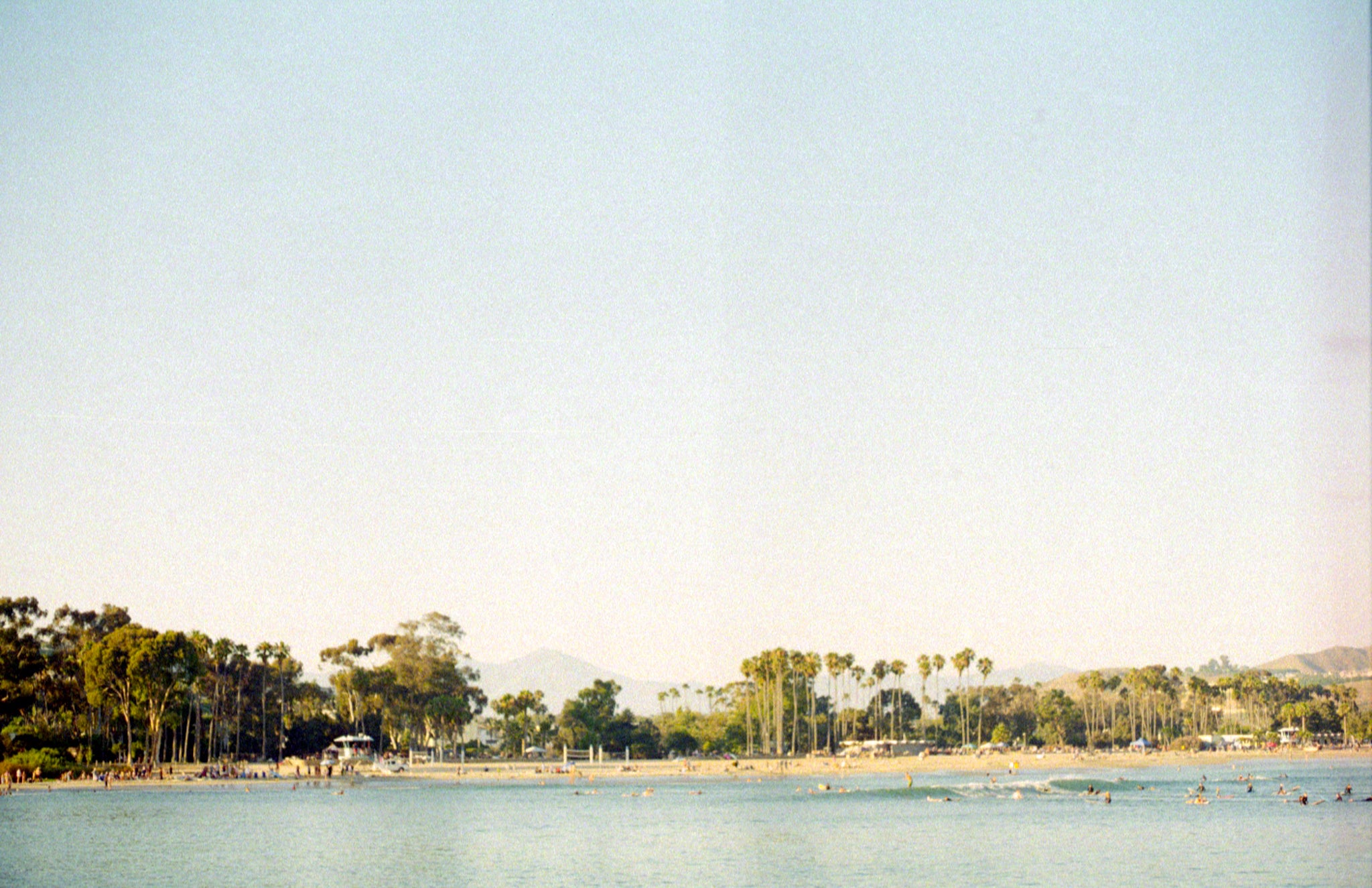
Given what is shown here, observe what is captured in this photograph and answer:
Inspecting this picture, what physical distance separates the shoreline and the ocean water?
2837 millimetres

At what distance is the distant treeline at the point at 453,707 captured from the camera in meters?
87.7

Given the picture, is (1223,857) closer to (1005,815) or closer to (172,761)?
(1005,815)

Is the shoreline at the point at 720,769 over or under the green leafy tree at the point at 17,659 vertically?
under

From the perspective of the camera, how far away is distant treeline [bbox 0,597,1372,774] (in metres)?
87.7

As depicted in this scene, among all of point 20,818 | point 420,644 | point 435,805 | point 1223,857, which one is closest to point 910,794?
point 435,805

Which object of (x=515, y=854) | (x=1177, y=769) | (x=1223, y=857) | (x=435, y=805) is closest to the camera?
(x=1223, y=857)

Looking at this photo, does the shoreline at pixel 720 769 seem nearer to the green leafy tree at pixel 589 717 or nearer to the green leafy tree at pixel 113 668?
the green leafy tree at pixel 589 717

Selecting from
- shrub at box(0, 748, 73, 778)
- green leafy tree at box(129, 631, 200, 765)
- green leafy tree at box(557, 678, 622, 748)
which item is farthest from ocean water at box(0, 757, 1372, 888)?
green leafy tree at box(557, 678, 622, 748)

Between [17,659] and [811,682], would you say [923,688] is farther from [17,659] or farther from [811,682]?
[17,659]

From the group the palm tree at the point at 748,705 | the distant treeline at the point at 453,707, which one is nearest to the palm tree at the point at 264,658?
the distant treeline at the point at 453,707

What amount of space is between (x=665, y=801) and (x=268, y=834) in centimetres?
2703

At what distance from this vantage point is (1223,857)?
45.4 m

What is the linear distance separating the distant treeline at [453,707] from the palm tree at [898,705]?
0.30 metres

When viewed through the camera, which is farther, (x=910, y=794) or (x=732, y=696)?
(x=732, y=696)
